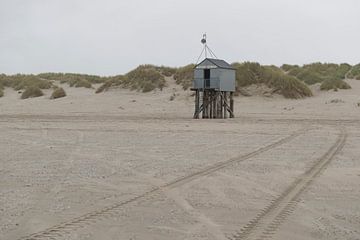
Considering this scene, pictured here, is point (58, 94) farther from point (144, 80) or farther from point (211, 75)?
point (211, 75)

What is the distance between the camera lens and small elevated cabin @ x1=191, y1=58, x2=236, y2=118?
3127cm

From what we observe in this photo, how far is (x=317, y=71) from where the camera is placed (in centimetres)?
5069

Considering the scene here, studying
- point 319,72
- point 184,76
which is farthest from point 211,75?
point 319,72

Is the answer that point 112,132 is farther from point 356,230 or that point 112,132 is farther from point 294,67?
point 294,67

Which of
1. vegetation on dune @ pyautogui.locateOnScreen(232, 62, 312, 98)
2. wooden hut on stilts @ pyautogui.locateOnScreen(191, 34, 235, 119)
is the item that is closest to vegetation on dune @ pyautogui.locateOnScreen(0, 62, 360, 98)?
vegetation on dune @ pyautogui.locateOnScreen(232, 62, 312, 98)

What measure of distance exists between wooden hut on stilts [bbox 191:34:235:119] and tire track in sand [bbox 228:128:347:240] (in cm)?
1995

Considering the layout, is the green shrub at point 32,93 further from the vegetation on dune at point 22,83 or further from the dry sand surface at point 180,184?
Result: the dry sand surface at point 180,184

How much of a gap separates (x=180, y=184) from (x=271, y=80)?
32.0 meters

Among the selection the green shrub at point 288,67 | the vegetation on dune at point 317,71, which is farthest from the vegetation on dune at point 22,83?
the green shrub at point 288,67

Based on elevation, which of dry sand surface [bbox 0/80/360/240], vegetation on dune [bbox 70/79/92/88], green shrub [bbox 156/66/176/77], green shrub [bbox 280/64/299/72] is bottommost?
dry sand surface [bbox 0/80/360/240]

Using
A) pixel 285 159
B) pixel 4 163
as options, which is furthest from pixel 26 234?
pixel 285 159

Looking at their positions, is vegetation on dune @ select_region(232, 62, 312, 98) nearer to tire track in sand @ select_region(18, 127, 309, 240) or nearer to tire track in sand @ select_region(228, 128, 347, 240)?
tire track in sand @ select_region(18, 127, 309, 240)

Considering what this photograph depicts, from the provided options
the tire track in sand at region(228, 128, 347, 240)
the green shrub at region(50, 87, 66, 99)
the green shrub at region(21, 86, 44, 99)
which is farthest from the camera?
the green shrub at region(21, 86, 44, 99)

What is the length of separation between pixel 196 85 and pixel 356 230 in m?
25.2
